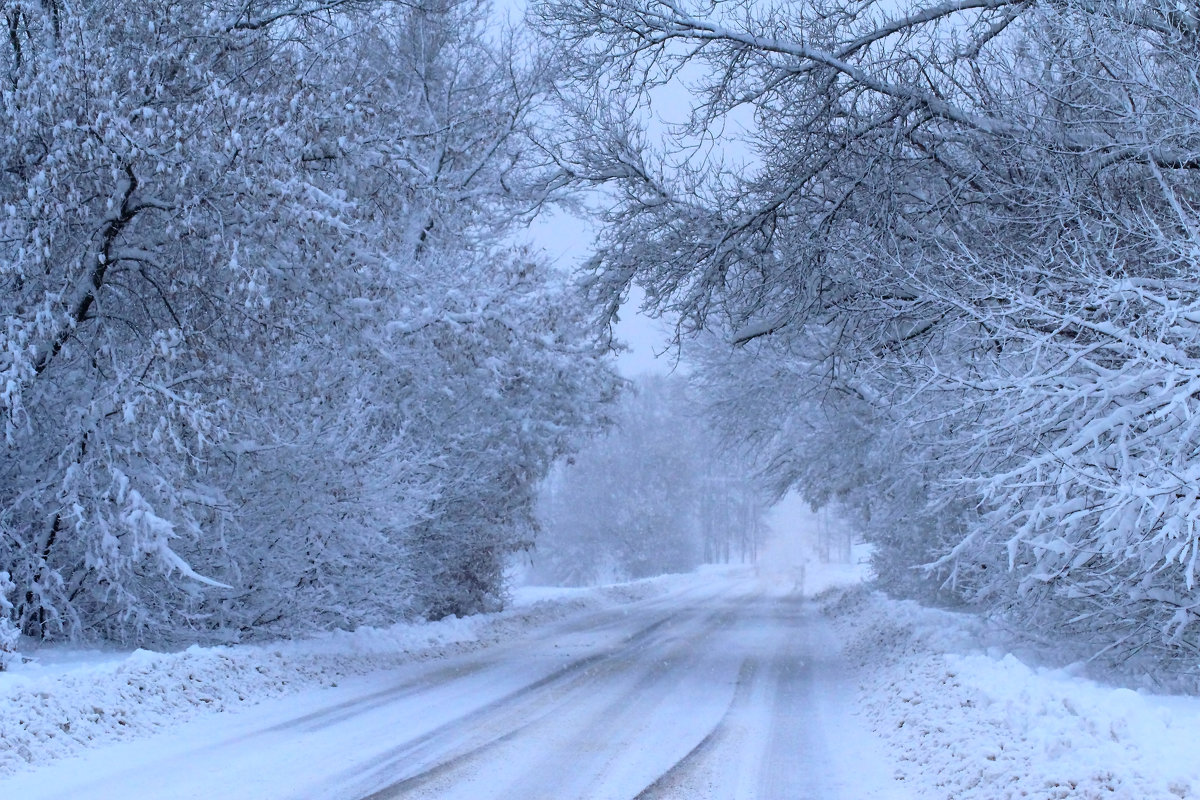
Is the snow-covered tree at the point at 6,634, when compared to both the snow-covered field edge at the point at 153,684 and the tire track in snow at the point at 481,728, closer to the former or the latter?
the snow-covered field edge at the point at 153,684

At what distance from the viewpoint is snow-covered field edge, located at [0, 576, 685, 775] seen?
284 inches

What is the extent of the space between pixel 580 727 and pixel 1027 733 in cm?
379

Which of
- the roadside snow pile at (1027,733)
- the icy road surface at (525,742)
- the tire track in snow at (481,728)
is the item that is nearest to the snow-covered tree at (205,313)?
the icy road surface at (525,742)

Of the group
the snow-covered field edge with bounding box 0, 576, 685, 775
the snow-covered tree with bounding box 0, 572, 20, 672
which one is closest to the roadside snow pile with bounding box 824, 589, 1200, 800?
the snow-covered field edge with bounding box 0, 576, 685, 775

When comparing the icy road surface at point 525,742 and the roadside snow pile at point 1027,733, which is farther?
the icy road surface at point 525,742

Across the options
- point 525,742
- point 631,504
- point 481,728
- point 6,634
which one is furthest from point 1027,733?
point 631,504

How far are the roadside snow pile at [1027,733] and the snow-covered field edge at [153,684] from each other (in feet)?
19.7

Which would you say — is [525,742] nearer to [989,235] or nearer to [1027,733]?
[1027,733]

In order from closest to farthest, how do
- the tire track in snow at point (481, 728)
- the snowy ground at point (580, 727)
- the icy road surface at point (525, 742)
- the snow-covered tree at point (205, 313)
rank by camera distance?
the snowy ground at point (580, 727), the icy road surface at point (525, 742), the tire track in snow at point (481, 728), the snow-covered tree at point (205, 313)

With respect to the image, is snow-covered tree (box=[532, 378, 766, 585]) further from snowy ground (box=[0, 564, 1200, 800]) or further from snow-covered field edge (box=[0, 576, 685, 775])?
snowy ground (box=[0, 564, 1200, 800])

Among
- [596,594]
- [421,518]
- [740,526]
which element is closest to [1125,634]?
[421,518]

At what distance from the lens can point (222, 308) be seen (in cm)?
988

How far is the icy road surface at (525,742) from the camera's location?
640cm

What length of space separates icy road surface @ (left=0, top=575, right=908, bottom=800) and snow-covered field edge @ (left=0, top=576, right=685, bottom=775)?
256mm
